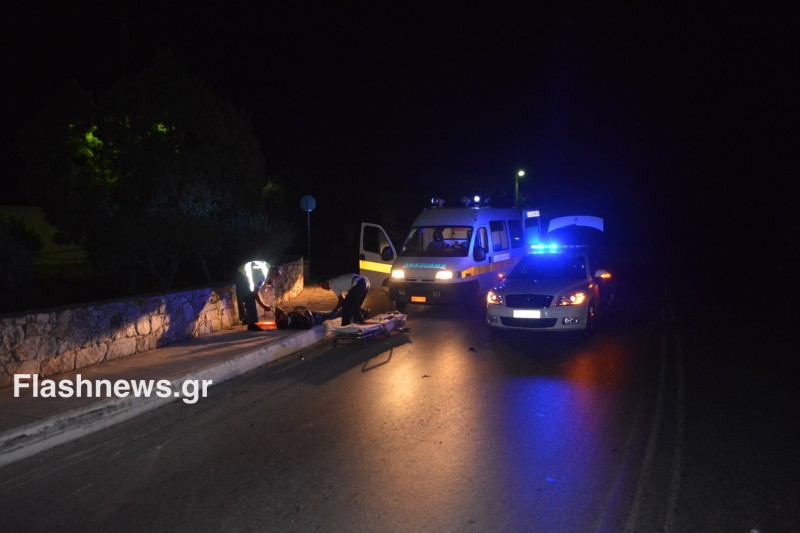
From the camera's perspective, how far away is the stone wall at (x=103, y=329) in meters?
7.46

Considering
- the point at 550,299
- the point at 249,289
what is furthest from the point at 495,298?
the point at 249,289

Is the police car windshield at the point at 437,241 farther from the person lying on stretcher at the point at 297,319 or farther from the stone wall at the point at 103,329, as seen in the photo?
the stone wall at the point at 103,329

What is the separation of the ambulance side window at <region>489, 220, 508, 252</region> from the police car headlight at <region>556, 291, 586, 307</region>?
15.9ft

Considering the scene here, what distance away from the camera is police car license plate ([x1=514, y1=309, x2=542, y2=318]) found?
10.3 metres

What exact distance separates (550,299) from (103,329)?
6.66 metres

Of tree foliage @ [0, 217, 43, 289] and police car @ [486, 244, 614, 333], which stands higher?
tree foliage @ [0, 217, 43, 289]

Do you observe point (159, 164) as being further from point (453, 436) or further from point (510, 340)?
point (453, 436)

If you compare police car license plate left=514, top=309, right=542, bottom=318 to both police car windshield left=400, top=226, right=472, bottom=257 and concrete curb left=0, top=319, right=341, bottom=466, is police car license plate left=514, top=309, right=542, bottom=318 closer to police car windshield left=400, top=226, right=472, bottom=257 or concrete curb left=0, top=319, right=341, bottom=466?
police car windshield left=400, top=226, right=472, bottom=257

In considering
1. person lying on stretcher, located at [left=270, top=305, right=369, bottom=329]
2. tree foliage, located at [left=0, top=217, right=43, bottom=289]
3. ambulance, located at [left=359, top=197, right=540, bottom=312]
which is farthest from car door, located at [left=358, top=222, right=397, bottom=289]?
tree foliage, located at [left=0, top=217, right=43, bottom=289]

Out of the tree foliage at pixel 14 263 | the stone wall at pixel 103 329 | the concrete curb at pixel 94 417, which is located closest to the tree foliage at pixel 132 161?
the tree foliage at pixel 14 263

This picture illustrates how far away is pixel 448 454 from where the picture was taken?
215 inches

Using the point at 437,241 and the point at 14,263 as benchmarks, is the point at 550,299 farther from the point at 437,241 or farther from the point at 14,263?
the point at 14,263

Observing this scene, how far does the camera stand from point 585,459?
209 inches

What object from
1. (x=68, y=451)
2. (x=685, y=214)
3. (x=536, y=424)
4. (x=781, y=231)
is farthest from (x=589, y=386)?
(x=685, y=214)
